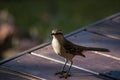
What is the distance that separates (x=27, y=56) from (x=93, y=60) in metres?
0.55

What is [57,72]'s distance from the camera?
3.76 metres

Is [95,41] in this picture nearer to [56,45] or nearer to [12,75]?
[56,45]

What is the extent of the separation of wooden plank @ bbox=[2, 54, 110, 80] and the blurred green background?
7.34 metres

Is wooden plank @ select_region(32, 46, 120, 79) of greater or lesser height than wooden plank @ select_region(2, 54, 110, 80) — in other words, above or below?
above

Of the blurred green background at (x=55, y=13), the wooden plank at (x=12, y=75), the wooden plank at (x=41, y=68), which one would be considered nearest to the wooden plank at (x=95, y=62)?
the wooden plank at (x=41, y=68)

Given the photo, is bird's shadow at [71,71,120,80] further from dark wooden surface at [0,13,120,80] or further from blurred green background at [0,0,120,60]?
blurred green background at [0,0,120,60]

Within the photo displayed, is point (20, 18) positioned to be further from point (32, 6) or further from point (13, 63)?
point (13, 63)

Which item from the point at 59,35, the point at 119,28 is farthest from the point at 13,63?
the point at 119,28

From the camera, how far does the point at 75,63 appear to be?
13.1ft

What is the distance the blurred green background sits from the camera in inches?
486

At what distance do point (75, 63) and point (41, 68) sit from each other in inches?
12.3

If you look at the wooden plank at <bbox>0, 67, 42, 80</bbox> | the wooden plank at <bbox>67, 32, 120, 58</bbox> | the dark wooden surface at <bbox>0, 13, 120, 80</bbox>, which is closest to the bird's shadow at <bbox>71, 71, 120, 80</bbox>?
the dark wooden surface at <bbox>0, 13, 120, 80</bbox>

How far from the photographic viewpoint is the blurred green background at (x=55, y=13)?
12.4 m

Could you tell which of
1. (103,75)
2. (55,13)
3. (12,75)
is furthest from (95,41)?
(55,13)
